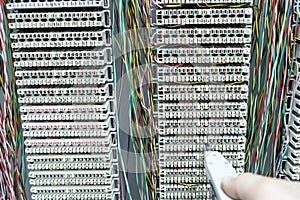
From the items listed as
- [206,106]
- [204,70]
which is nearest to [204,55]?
[204,70]

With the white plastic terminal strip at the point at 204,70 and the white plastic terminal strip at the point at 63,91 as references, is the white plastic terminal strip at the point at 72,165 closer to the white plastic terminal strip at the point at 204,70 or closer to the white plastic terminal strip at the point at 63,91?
the white plastic terminal strip at the point at 63,91

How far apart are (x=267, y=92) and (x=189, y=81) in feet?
1.21

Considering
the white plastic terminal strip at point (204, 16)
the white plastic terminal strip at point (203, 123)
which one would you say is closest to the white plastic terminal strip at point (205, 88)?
the white plastic terminal strip at point (203, 123)

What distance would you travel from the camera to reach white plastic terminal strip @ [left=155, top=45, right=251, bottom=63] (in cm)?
110

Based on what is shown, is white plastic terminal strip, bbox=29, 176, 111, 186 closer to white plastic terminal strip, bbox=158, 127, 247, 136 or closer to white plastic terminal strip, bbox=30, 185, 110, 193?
white plastic terminal strip, bbox=30, 185, 110, 193

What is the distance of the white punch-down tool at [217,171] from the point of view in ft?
2.77

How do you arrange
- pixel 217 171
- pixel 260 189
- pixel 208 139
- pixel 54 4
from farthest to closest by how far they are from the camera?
pixel 208 139 → pixel 54 4 → pixel 217 171 → pixel 260 189

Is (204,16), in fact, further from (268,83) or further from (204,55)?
(268,83)

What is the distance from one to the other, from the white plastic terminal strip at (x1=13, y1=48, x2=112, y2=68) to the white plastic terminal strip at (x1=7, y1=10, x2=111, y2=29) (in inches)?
3.9

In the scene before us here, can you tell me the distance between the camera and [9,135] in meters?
1.29

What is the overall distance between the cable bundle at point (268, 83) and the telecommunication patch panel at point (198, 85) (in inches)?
5.4

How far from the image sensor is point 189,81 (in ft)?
3.74

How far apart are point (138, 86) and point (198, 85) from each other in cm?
27

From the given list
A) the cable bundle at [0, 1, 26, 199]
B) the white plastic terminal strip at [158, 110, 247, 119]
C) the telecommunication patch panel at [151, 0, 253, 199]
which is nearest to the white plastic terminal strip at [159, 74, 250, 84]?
the telecommunication patch panel at [151, 0, 253, 199]
